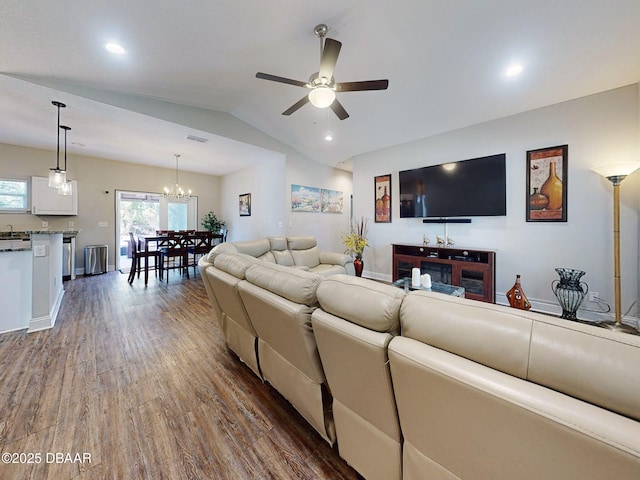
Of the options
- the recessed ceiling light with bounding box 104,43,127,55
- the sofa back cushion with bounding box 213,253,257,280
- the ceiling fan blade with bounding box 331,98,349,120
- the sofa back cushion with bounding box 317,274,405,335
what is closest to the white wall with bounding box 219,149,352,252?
the ceiling fan blade with bounding box 331,98,349,120

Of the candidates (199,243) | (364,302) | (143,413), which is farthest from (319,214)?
(364,302)

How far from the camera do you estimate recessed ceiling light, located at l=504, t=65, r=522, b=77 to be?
2770 millimetres

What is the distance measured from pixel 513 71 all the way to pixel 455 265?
2.57m

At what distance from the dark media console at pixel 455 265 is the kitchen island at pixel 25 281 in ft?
16.1

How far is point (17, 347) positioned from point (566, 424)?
3936 mm

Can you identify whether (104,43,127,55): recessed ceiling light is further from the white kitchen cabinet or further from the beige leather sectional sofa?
the white kitchen cabinet

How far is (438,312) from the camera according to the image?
2.82 feet

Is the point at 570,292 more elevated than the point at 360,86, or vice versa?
the point at 360,86

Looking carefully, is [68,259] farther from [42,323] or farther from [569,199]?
[569,199]

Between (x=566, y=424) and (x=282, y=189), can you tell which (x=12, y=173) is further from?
(x=566, y=424)

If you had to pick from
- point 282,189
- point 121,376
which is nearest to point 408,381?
point 121,376

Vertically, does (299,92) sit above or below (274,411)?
above

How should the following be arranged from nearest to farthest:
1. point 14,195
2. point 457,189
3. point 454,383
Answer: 1. point 454,383
2. point 457,189
3. point 14,195

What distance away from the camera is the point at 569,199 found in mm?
3201
